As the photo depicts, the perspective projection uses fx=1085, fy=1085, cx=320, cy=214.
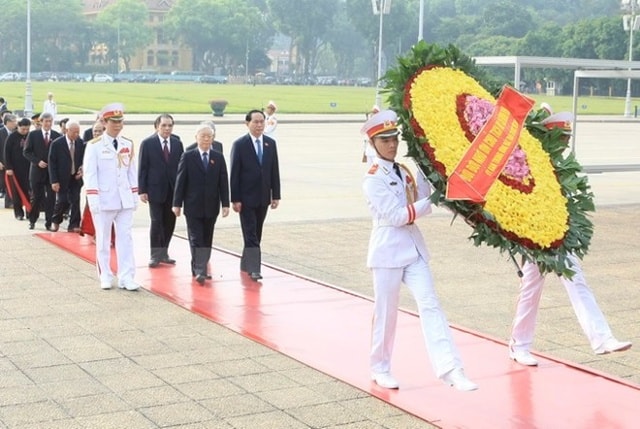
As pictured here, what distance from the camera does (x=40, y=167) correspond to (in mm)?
15086

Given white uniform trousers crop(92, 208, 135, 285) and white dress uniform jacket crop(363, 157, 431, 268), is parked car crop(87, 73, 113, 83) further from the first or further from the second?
white dress uniform jacket crop(363, 157, 431, 268)

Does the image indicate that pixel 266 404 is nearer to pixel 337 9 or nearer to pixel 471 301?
pixel 471 301

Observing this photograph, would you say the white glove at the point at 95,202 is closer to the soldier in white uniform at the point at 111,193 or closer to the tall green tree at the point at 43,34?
the soldier in white uniform at the point at 111,193

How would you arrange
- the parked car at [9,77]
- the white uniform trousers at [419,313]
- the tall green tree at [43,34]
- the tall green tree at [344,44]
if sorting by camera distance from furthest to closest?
the tall green tree at [344,44] → the tall green tree at [43,34] → the parked car at [9,77] → the white uniform trousers at [419,313]

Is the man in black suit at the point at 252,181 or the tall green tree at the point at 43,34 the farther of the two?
the tall green tree at the point at 43,34

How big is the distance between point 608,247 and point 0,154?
9.69 metres

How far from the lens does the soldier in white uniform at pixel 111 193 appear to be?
10477 mm

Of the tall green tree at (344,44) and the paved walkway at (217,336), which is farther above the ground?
the tall green tree at (344,44)

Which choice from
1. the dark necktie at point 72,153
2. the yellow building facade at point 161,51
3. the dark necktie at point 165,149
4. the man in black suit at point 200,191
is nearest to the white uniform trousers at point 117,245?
the man in black suit at point 200,191

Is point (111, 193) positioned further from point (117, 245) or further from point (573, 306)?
point (573, 306)

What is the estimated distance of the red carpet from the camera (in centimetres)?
647

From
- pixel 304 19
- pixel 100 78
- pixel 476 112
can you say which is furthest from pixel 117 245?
pixel 304 19

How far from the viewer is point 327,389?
698cm

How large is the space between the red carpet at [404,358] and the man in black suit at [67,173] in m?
3.17
